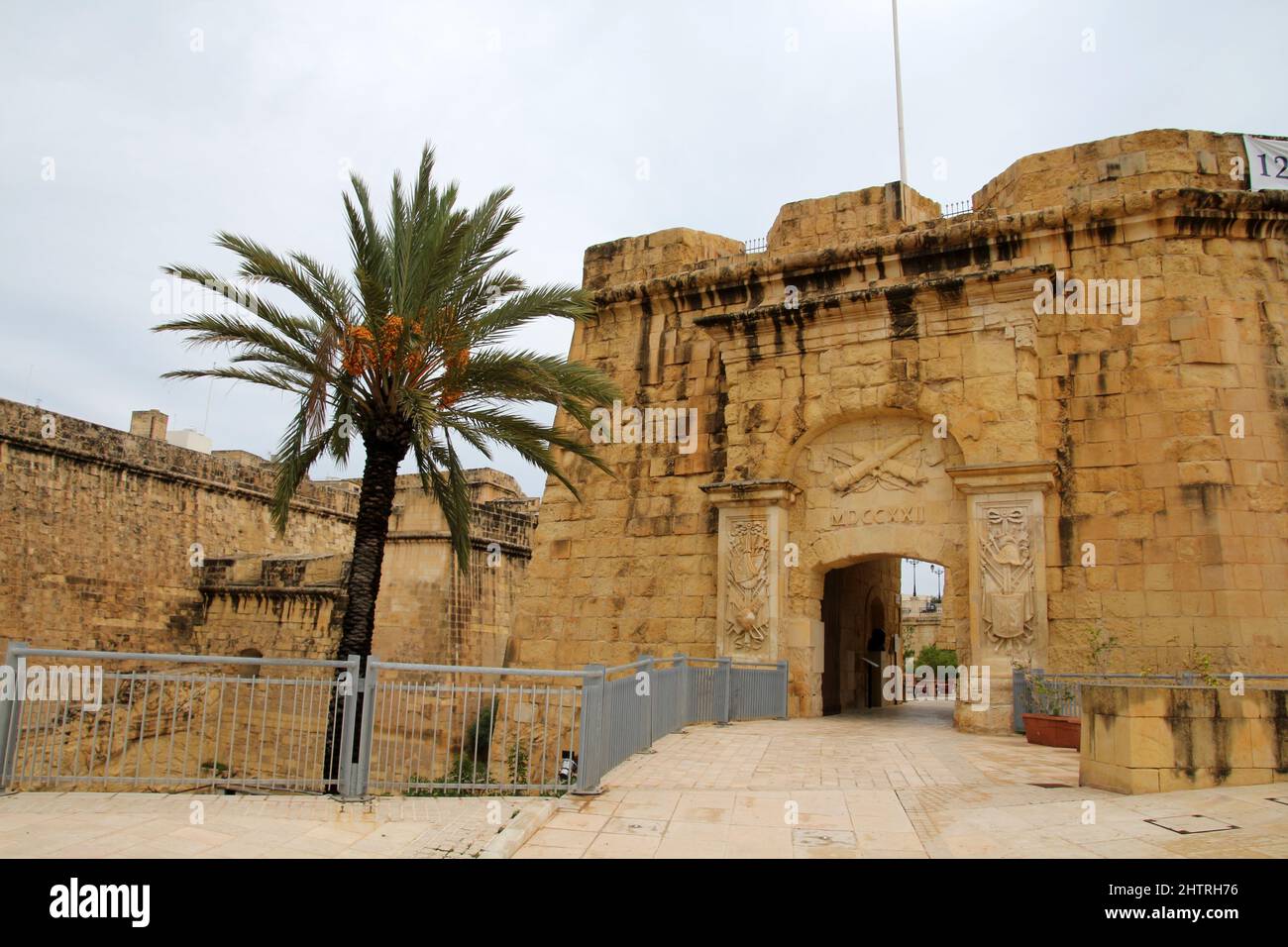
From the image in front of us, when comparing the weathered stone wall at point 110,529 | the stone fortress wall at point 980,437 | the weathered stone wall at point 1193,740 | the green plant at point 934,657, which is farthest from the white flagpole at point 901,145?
the green plant at point 934,657

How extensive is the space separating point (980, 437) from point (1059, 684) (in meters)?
3.37

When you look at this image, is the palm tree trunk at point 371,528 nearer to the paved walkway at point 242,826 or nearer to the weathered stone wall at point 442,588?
the paved walkway at point 242,826

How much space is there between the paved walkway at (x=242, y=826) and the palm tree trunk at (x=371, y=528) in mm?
3404

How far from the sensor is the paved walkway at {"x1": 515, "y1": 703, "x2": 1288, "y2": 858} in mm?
5289

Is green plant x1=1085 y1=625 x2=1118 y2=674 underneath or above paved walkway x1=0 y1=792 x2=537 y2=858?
above

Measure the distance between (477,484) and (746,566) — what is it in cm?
1474

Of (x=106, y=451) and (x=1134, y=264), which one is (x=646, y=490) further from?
(x=106, y=451)

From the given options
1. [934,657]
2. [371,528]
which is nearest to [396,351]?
[371,528]

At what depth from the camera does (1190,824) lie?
5426 mm

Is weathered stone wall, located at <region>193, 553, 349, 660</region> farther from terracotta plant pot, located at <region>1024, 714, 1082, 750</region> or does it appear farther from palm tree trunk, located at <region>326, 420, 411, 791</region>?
terracotta plant pot, located at <region>1024, 714, 1082, 750</region>

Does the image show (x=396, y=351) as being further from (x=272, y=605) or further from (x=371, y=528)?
(x=272, y=605)

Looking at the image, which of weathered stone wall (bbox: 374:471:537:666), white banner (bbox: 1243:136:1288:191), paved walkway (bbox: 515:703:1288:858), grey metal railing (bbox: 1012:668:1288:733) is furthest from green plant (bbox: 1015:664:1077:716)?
weathered stone wall (bbox: 374:471:537:666)

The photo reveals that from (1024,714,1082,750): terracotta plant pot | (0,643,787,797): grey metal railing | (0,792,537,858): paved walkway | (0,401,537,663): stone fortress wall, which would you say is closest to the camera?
(0,792,537,858): paved walkway

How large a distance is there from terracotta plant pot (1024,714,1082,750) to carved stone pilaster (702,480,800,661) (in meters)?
3.65
